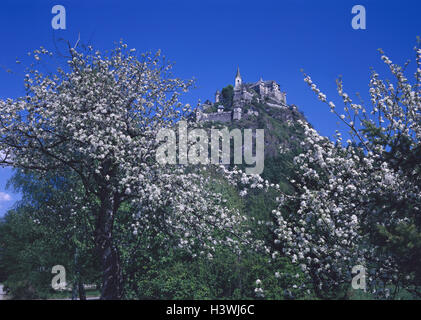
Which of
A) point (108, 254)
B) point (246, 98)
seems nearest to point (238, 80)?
point (246, 98)

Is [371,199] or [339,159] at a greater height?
[339,159]

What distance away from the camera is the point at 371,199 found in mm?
7629

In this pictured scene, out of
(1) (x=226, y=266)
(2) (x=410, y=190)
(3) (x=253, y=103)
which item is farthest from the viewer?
(3) (x=253, y=103)

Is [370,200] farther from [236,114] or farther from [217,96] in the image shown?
[217,96]

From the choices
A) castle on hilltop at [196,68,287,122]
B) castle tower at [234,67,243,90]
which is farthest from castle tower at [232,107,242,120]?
castle tower at [234,67,243,90]

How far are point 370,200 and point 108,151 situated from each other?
23.1 feet

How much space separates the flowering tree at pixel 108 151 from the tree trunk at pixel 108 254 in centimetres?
3

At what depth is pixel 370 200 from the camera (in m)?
7.59

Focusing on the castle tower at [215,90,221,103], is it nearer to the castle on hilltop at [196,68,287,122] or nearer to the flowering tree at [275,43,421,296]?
the castle on hilltop at [196,68,287,122]

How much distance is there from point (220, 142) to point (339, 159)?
14.0ft

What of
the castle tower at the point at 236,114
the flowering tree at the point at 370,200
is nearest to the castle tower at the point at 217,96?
the castle tower at the point at 236,114

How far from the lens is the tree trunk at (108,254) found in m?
9.88
